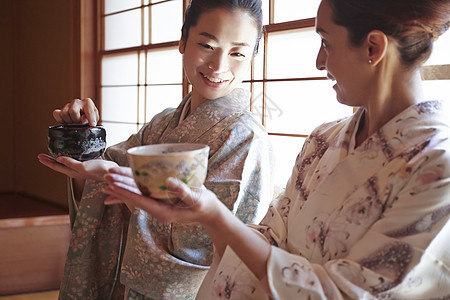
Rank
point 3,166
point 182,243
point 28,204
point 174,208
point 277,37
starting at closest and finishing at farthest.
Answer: point 174,208
point 182,243
point 277,37
point 28,204
point 3,166

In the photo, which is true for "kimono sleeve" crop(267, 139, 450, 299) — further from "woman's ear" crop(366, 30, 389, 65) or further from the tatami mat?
the tatami mat

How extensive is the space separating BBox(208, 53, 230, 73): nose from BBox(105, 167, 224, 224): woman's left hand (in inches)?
26.7

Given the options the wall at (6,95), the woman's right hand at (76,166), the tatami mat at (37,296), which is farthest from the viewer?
the wall at (6,95)

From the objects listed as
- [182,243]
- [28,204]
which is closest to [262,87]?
[182,243]

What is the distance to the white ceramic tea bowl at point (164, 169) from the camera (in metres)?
0.93

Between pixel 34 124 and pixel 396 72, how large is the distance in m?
5.55

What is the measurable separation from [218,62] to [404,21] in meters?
0.69

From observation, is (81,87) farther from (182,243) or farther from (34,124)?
(182,243)

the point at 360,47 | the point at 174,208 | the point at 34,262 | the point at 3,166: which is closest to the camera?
the point at 174,208

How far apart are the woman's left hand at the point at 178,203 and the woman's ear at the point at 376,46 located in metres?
0.44

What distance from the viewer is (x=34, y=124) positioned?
6.02 m

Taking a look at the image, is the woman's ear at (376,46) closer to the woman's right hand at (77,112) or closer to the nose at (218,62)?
the nose at (218,62)

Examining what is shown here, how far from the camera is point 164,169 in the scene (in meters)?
0.93

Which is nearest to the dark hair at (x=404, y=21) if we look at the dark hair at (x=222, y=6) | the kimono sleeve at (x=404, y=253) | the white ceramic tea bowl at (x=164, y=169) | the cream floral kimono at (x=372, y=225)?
the cream floral kimono at (x=372, y=225)
